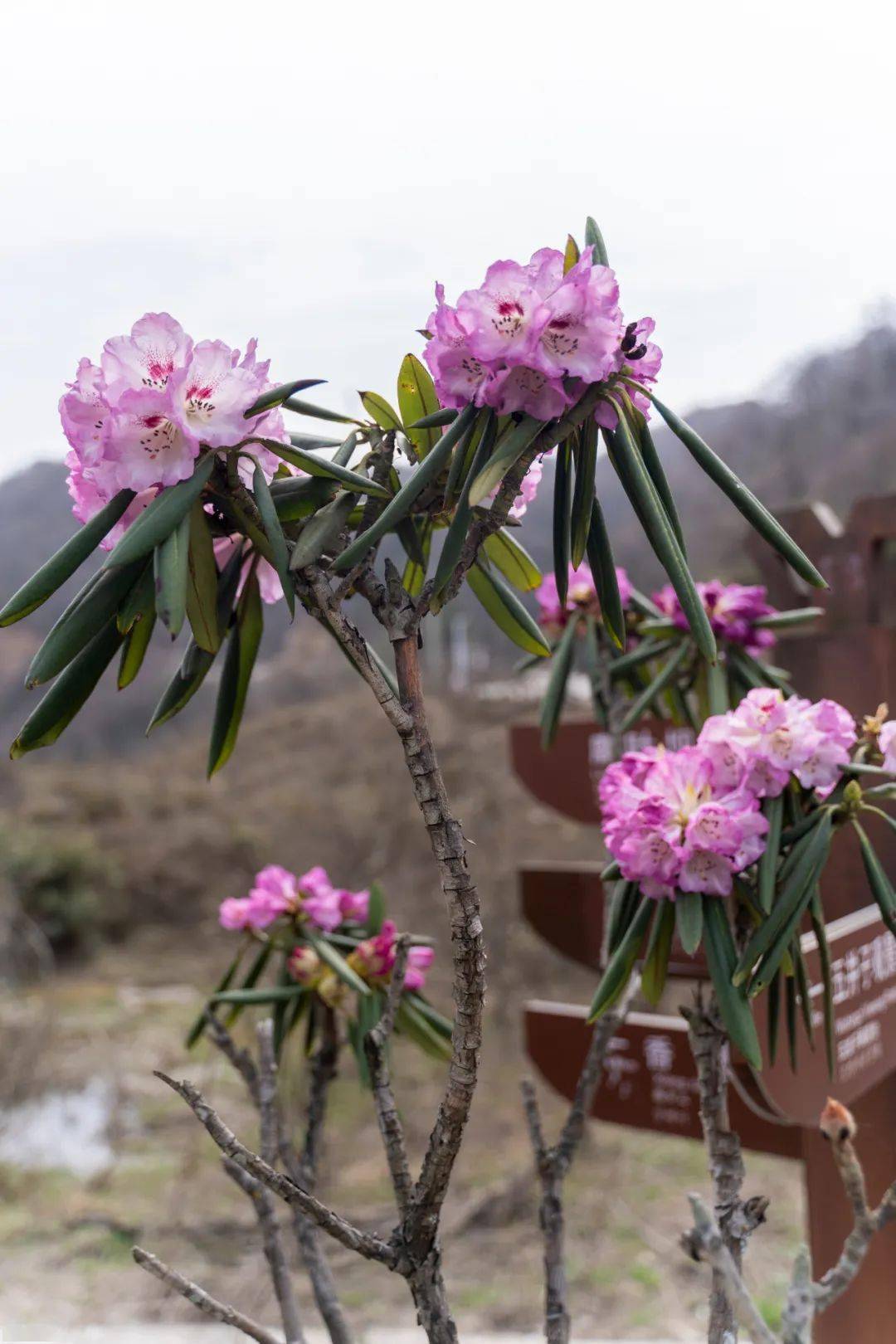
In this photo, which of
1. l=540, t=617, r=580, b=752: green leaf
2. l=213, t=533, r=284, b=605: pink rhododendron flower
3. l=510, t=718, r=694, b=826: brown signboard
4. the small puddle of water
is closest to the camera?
l=213, t=533, r=284, b=605: pink rhododendron flower

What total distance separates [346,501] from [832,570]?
1225 millimetres

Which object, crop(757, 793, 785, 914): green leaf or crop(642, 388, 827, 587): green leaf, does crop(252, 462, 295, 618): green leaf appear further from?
crop(757, 793, 785, 914): green leaf

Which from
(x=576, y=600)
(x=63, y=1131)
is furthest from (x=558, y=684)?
(x=63, y=1131)

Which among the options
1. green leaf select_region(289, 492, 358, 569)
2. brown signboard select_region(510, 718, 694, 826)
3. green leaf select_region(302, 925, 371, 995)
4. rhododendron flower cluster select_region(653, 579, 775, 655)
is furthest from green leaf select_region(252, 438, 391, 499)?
brown signboard select_region(510, 718, 694, 826)

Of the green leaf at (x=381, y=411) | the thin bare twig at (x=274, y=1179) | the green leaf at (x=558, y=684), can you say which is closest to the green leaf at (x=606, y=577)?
the green leaf at (x=381, y=411)

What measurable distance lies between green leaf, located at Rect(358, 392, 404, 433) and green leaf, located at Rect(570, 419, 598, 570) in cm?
11

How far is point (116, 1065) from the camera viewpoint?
411 cm

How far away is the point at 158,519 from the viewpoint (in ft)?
1.72

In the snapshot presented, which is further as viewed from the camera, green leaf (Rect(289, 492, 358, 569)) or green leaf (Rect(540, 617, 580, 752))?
green leaf (Rect(540, 617, 580, 752))

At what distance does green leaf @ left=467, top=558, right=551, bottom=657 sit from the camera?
757mm

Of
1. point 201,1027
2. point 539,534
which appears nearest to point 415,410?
point 201,1027

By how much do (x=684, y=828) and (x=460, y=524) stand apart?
32 cm

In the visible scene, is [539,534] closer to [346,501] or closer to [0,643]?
[0,643]

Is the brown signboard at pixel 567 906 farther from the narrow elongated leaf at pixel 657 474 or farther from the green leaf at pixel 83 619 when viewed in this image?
the green leaf at pixel 83 619
